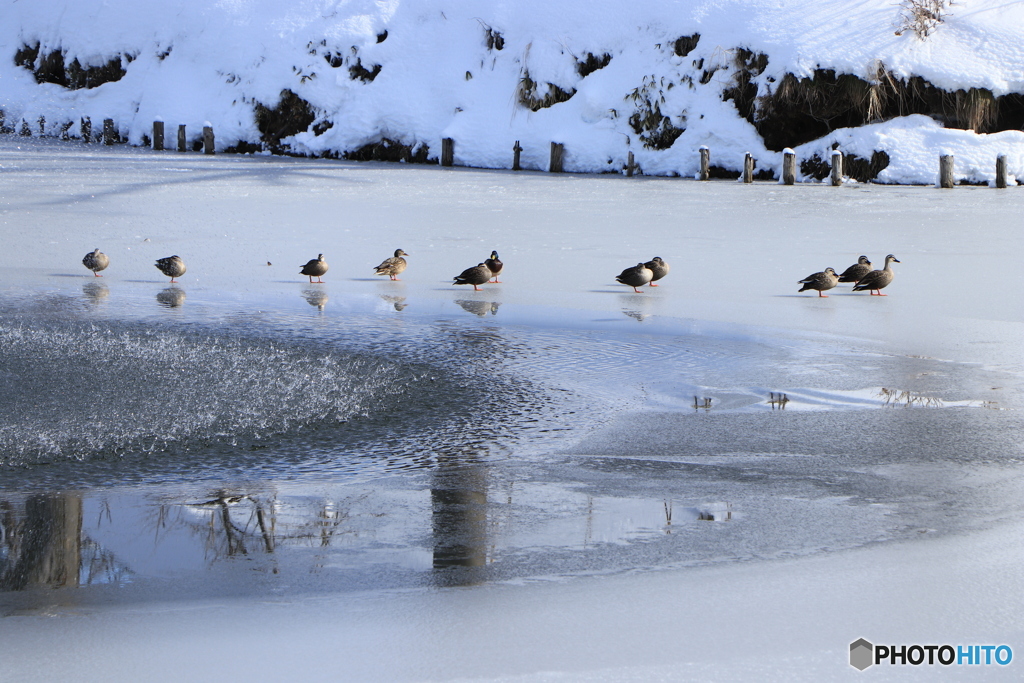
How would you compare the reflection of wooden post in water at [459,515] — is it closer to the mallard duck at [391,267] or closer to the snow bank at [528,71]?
the mallard duck at [391,267]

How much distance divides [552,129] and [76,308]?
20.7m

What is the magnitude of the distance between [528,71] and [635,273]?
20.6 meters

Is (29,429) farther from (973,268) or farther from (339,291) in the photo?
(973,268)

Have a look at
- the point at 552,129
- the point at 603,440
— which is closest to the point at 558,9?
the point at 552,129

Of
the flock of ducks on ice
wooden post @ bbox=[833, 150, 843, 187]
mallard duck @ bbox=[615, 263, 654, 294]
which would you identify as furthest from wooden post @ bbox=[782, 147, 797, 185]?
mallard duck @ bbox=[615, 263, 654, 294]

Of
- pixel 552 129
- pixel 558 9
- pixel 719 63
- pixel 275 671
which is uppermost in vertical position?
pixel 558 9

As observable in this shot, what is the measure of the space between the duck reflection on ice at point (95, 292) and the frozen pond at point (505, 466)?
0.07m

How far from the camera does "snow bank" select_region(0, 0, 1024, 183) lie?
26172 millimetres

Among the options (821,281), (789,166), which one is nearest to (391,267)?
(821,281)

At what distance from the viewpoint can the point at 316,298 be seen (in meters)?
10.5

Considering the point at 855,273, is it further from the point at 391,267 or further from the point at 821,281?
the point at 391,267

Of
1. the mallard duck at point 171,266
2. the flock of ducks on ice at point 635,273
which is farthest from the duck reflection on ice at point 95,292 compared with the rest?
the mallard duck at point 171,266

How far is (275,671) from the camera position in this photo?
3.12 m

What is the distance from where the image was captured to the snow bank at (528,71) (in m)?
26.2
